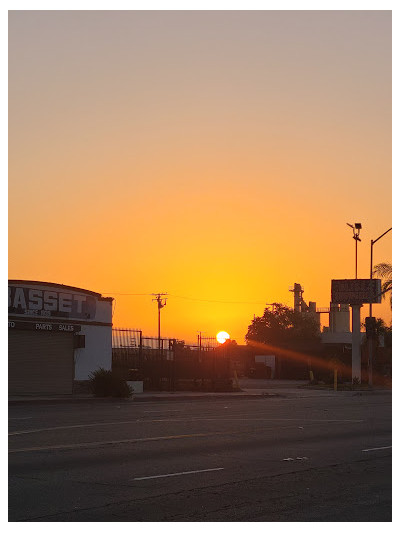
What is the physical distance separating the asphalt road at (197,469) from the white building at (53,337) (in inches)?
559

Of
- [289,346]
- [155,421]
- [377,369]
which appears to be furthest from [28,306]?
[289,346]

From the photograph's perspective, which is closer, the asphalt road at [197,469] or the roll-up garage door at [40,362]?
the asphalt road at [197,469]

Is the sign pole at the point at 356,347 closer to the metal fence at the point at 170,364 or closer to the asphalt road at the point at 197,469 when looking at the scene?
the metal fence at the point at 170,364

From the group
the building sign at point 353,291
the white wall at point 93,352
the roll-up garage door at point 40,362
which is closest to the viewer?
the roll-up garage door at point 40,362

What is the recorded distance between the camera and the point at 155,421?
23734mm

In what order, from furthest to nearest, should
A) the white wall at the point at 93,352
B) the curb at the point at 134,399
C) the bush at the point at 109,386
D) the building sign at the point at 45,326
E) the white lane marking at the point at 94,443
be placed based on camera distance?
the white wall at the point at 93,352 → the building sign at the point at 45,326 → the bush at the point at 109,386 → the curb at the point at 134,399 → the white lane marking at the point at 94,443

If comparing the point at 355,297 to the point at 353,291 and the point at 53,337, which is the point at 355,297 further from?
the point at 53,337

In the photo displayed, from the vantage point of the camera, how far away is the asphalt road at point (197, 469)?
1019 centimetres

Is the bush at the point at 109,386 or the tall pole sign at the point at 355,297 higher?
the tall pole sign at the point at 355,297

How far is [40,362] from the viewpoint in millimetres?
39750

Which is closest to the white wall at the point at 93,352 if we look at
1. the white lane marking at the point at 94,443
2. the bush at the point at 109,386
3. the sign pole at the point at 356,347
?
the bush at the point at 109,386

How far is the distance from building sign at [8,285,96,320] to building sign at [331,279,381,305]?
2454 cm

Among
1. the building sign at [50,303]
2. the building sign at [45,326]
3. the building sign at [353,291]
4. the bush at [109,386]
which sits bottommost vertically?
the bush at [109,386]

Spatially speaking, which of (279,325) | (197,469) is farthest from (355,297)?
(279,325)
